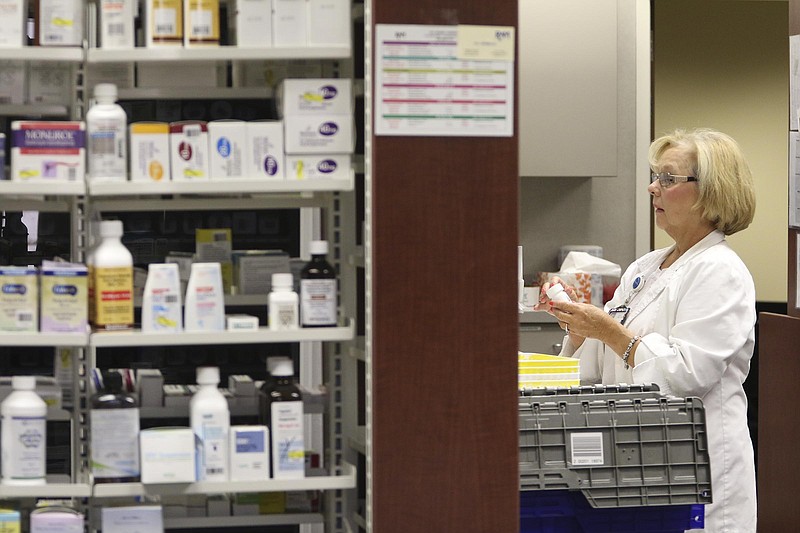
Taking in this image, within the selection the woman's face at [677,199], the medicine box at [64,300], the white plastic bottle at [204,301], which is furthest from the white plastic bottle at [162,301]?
the woman's face at [677,199]

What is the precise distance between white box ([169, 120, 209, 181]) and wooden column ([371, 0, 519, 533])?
0.40m

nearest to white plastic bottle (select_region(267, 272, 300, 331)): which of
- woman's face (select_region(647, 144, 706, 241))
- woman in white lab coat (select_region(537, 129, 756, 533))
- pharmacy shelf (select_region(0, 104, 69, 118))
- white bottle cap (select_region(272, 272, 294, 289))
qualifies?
white bottle cap (select_region(272, 272, 294, 289))

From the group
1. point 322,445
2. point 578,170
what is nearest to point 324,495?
point 322,445

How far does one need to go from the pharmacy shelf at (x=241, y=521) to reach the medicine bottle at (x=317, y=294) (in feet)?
1.73

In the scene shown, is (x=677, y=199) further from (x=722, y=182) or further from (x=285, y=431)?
(x=285, y=431)

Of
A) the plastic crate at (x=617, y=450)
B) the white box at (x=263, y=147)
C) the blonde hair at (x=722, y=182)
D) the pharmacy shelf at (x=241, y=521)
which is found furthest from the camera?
the blonde hair at (x=722, y=182)

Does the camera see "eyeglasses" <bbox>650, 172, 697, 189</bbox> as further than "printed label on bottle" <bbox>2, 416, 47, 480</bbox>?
Yes

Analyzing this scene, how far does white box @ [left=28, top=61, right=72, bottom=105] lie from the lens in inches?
101

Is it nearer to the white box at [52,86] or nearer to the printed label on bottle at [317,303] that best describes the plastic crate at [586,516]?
the printed label on bottle at [317,303]

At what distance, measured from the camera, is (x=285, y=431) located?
97.3 inches

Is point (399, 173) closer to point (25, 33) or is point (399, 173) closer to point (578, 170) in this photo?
point (25, 33)

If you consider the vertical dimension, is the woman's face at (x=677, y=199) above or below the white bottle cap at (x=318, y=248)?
above

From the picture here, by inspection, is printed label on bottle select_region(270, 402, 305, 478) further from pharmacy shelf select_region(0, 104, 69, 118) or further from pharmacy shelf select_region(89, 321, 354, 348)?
pharmacy shelf select_region(0, 104, 69, 118)

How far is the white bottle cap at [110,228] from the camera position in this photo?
2.43 m
